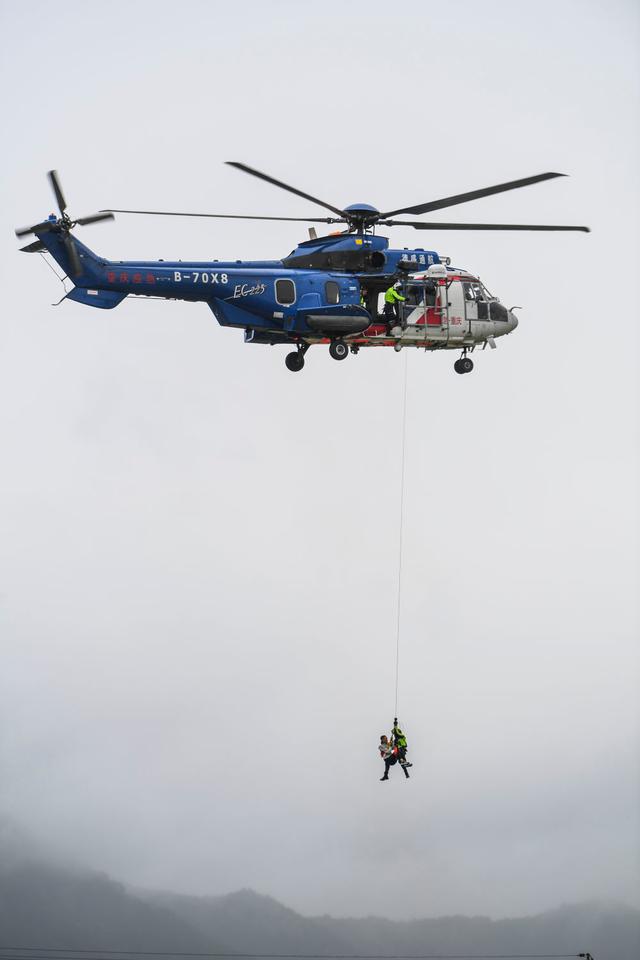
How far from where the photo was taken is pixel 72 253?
3575cm

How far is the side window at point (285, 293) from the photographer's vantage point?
1449 inches

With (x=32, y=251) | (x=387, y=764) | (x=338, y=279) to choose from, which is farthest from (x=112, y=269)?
(x=387, y=764)

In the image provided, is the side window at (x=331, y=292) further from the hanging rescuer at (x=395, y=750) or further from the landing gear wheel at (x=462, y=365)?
the hanging rescuer at (x=395, y=750)

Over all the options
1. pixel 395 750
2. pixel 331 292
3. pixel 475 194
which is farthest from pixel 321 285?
pixel 395 750

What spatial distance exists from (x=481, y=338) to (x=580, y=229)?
6.13m

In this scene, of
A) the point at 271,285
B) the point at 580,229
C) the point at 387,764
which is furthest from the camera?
the point at 387,764

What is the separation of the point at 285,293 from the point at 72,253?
575cm

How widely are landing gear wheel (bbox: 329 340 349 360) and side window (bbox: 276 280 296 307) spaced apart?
1.75m

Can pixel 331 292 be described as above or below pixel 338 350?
above

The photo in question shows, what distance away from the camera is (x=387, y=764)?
3947 cm

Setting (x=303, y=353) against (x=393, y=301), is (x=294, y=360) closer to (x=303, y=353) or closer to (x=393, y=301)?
(x=303, y=353)

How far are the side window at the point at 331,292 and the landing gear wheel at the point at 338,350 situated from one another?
123cm

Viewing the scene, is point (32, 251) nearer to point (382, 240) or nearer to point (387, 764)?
point (382, 240)

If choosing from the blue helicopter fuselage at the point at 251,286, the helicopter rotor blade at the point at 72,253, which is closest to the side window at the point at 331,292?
the blue helicopter fuselage at the point at 251,286
